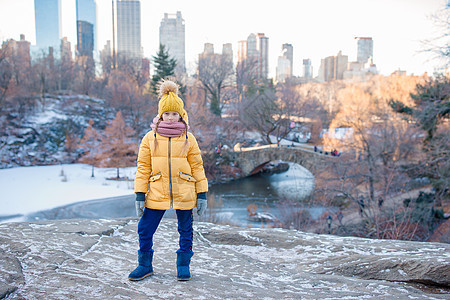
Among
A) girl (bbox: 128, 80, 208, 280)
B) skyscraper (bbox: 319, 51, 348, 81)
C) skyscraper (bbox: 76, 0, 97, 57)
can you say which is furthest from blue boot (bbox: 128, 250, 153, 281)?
skyscraper (bbox: 76, 0, 97, 57)

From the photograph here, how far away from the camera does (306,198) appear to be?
20.0m

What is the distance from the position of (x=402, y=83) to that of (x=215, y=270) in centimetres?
3433

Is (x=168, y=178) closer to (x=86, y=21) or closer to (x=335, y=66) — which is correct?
(x=335, y=66)

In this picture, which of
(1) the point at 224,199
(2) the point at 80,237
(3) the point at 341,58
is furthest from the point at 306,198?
(3) the point at 341,58

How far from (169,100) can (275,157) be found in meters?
23.1

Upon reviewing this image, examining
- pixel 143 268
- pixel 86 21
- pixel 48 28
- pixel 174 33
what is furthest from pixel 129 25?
pixel 143 268

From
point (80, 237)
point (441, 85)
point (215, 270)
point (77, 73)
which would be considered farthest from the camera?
point (77, 73)

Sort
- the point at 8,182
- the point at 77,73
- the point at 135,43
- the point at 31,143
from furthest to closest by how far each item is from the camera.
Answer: the point at 135,43 < the point at 77,73 < the point at 31,143 < the point at 8,182

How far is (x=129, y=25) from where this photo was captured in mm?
122188

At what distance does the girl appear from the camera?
3.19 m

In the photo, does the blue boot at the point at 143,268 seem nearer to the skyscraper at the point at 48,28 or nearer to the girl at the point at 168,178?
the girl at the point at 168,178

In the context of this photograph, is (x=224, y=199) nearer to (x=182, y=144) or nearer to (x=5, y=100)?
(x=182, y=144)

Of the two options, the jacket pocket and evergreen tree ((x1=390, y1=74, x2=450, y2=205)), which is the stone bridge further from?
the jacket pocket

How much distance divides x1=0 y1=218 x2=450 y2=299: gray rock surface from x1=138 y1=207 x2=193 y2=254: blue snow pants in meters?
0.31
